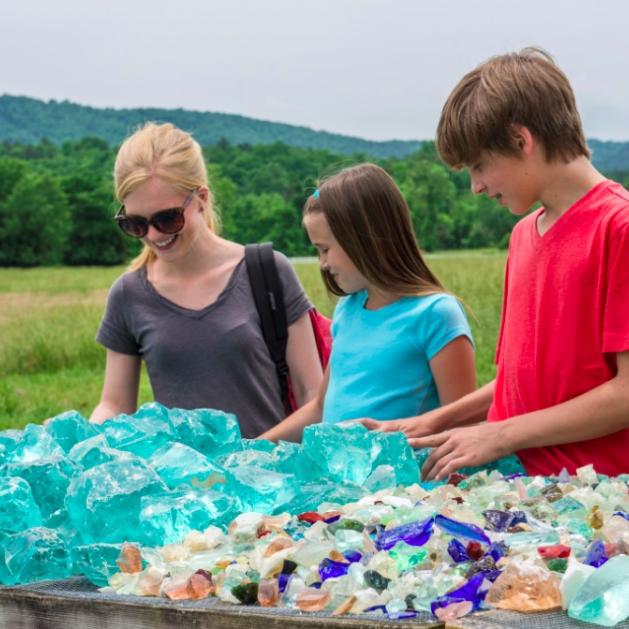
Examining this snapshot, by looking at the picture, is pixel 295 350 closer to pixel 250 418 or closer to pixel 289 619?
A: pixel 250 418

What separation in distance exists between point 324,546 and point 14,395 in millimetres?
9028

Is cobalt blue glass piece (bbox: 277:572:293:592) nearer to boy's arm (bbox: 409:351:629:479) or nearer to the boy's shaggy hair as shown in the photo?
boy's arm (bbox: 409:351:629:479)

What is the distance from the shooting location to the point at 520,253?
2.64 meters

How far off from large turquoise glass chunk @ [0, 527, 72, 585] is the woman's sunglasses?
1498mm

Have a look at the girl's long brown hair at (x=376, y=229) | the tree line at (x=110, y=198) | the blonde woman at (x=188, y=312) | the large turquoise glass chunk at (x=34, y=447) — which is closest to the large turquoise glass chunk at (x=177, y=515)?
the large turquoise glass chunk at (x=34, y=447)

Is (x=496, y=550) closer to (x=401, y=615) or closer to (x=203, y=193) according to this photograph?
(x=401, y=615)

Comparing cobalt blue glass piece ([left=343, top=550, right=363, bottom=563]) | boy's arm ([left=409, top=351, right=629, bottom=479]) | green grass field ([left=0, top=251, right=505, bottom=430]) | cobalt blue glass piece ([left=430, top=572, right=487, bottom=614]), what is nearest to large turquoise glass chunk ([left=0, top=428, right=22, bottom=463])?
boy's arm ([left=409, top=351, right=629, bottom=479])

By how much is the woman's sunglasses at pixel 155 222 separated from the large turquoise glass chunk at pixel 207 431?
85cm

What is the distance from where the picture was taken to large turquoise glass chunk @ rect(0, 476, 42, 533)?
2107mm

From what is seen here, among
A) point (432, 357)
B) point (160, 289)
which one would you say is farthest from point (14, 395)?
point (432, 357)

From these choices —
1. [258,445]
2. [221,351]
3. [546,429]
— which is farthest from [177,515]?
[221,351]

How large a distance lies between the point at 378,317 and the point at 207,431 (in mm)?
657

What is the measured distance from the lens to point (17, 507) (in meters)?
2.12

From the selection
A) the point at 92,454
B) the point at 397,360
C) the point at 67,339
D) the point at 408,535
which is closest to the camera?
the point at 408,535
